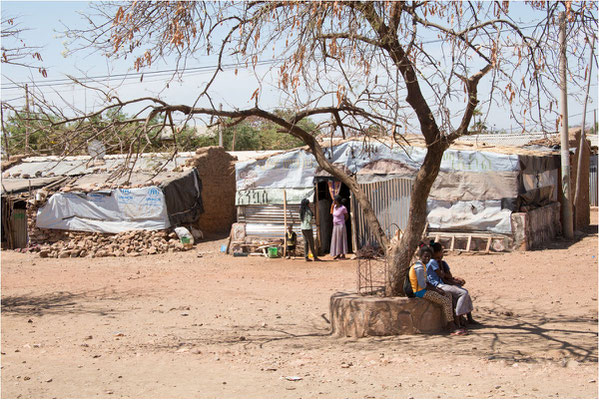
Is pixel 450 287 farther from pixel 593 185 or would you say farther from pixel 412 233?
pixel 593 185

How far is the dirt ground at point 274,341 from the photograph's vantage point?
18.5 ft

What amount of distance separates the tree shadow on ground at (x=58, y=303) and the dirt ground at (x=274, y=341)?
0.03m

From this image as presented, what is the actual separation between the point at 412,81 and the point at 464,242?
9170 mm

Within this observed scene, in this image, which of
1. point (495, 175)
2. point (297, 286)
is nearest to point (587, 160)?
→ point (495, 175)

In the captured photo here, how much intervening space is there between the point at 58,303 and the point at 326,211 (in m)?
8.14

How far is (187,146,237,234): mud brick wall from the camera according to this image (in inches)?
815

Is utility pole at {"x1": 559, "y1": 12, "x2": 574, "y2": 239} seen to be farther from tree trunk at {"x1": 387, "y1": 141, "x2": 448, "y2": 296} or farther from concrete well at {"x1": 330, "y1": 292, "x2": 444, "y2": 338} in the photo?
concrete well at {"x1": 330, "y1": 292, "x2": 444, "y2": 338}

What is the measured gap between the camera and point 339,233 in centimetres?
1619

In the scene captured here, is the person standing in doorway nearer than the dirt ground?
No

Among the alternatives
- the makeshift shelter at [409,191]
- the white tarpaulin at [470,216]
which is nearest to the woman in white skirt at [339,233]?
the makeshift shelter at [409,191]

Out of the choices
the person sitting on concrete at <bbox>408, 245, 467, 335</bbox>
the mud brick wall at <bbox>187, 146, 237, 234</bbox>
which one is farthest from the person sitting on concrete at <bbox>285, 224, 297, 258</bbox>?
the person sitting on concrete at <bbox>408, 245, 467, 335</bbox>

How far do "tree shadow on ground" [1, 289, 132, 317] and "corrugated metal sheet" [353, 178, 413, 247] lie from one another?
6.75 meters

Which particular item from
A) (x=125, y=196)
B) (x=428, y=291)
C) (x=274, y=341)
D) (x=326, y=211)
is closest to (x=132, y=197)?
(x=125, y=196)

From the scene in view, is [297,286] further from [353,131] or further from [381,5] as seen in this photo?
[381,5]
